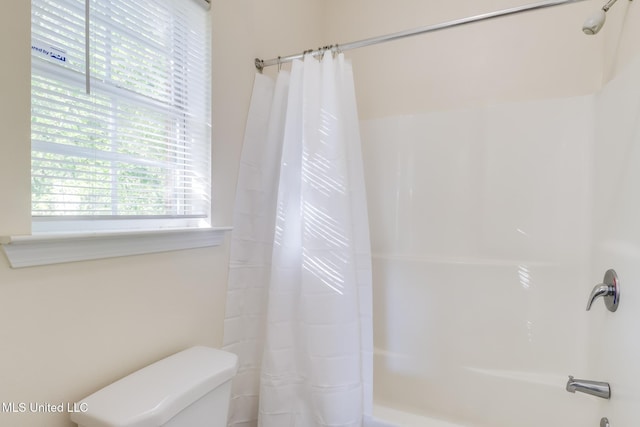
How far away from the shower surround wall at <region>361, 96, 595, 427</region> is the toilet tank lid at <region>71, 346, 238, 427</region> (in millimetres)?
1108

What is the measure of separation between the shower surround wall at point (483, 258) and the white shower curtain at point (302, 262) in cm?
56

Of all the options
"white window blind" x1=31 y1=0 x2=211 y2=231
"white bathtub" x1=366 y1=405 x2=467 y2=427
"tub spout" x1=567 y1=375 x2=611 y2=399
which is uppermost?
"white window blind" x1=31 y1=0 x2=211 y2=231

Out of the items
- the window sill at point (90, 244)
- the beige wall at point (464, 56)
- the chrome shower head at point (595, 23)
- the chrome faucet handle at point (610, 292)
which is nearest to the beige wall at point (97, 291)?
the window sill at point (90, 244)

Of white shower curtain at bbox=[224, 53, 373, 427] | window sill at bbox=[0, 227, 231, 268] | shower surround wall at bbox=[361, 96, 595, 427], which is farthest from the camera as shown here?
shower surround wall at bbox=[361, 96, 595, 427]

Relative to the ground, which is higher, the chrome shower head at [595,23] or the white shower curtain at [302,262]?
the chrome shower head at [595,23]

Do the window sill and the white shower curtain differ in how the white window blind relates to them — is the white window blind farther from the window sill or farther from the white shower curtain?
the white shower curtain

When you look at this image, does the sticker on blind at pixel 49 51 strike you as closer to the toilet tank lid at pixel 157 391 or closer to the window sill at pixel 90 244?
the window sill at pixel 90 244

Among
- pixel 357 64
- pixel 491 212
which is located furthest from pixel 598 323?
pixel 357 64

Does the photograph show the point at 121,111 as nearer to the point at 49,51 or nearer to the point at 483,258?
the point at 49,51

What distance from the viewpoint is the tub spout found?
1.11m

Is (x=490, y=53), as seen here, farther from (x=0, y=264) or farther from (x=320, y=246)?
(x=0, y=264)

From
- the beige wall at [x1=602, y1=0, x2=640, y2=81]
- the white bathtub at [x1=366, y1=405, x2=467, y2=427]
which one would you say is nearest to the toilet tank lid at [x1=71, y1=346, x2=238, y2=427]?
the white bathtub at [x1=366, y1=405, x2=467, y2=427]

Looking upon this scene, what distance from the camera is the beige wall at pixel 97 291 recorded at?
67 cm

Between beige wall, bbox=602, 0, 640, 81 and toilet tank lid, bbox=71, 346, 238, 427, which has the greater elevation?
beige wall, bbox=602, 0, 640, 81
